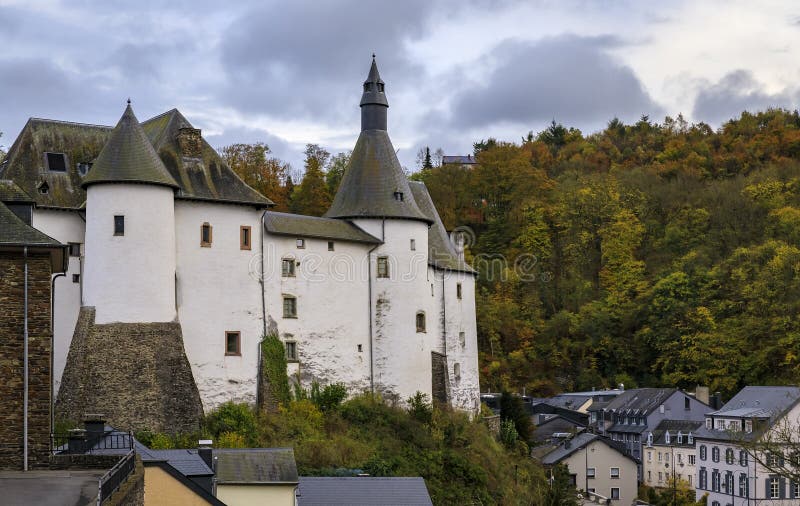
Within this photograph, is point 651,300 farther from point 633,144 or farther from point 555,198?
point 633,144

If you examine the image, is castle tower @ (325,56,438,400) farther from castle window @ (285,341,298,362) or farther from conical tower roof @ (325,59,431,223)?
castle window @ (285,341,298,362)

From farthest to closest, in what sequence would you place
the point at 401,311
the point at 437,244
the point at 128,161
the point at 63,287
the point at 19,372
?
the point at 437,244, the point at 401,311, the point at 63,287, the point at 128,161, the point at 19,372

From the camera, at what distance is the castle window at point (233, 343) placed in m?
37.8

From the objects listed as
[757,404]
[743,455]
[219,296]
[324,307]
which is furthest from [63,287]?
[757,404]

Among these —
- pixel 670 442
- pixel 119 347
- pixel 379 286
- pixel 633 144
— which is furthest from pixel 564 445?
pixel 633 144

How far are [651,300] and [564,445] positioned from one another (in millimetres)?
11907

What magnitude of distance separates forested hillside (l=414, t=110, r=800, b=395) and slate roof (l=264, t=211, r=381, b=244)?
23.4 metres

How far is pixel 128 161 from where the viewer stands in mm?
35625

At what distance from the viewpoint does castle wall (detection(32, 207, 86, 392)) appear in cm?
3556

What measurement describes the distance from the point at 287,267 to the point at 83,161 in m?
7.29

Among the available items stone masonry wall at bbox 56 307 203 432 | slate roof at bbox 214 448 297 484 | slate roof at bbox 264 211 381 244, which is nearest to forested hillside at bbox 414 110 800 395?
slate roof at bbox 264 211 381 244

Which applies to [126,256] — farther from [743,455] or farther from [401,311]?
[743,455]

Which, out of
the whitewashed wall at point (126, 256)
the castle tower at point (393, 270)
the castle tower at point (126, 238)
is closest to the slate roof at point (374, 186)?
the castle tower at point (393, 270)

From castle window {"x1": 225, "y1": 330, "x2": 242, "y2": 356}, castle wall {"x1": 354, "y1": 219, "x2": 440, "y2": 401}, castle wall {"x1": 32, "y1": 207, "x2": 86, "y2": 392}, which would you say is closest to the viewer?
castle wall {"x1": 32, "y1": 207, "x2": 86, "y2": 392}
